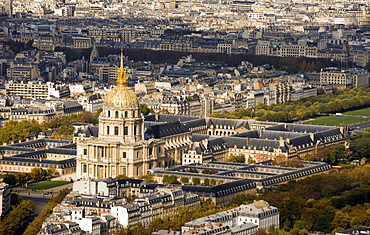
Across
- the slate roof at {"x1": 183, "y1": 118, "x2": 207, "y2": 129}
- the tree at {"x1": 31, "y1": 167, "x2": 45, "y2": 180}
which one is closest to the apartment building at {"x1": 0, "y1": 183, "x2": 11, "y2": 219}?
the tree at {"x1": 31, "y1": 167, "x2": 45, "y2": 180}

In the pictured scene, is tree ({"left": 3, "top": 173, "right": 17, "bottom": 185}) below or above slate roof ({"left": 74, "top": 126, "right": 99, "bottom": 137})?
below

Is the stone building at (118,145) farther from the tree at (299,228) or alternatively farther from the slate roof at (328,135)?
the tree at (299,228)

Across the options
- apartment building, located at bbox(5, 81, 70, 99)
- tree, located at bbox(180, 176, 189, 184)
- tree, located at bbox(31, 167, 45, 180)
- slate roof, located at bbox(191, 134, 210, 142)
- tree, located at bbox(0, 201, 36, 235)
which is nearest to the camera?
tree, located at bbox(0, 201, 36, 235)

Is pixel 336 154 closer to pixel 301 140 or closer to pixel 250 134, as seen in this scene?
pixel 301 140

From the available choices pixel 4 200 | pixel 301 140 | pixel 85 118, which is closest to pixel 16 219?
pixel 4 200

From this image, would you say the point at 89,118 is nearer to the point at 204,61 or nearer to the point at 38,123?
the point at 38,123

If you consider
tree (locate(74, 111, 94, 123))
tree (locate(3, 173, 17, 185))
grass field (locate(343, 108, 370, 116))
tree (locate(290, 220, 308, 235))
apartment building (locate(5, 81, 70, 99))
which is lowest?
grass field (locate(343, 108, 370, 116))

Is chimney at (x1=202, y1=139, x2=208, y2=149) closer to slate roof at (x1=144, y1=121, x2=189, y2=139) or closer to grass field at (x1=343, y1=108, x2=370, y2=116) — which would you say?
slate roof at (x1=144, y1=121, x2=189, y2=139)
